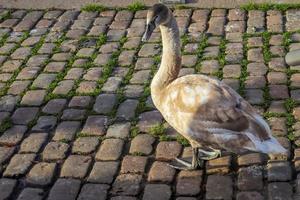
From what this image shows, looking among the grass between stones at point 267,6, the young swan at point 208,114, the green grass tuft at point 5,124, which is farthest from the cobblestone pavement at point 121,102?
the young swan at point 208,114

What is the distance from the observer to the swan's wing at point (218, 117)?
4773 mm

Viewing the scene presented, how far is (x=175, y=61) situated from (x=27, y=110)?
5.81 ft

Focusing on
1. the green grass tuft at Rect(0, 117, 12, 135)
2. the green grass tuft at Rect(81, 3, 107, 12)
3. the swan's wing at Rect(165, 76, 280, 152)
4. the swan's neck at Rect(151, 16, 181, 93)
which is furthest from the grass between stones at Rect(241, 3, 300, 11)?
the green grass tuft at Rect(0, 117, 12, 135)

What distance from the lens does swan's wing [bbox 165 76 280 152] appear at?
188 inches

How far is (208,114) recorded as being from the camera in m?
4.84

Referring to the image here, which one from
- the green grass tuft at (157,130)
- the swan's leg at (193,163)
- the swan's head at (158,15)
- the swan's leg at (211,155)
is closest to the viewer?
the swan's head at (158,15)

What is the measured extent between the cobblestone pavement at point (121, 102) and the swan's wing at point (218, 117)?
0.44 metres

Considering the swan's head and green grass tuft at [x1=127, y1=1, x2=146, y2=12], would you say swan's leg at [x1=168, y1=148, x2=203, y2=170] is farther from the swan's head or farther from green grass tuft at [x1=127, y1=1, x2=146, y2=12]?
green grass tuft at [x1=127, y1=1, x2=146, y2=12]

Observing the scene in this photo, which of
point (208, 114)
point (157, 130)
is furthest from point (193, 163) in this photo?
point (157, 130)

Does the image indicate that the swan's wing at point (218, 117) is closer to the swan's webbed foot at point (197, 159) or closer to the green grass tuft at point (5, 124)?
the swan's webbed foot at point (197, 159)

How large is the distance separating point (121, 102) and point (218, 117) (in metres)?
1.72

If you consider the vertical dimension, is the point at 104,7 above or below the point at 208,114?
below

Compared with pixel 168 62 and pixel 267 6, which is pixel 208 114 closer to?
pixel 168 62

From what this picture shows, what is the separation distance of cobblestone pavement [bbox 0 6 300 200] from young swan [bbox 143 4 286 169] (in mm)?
374
